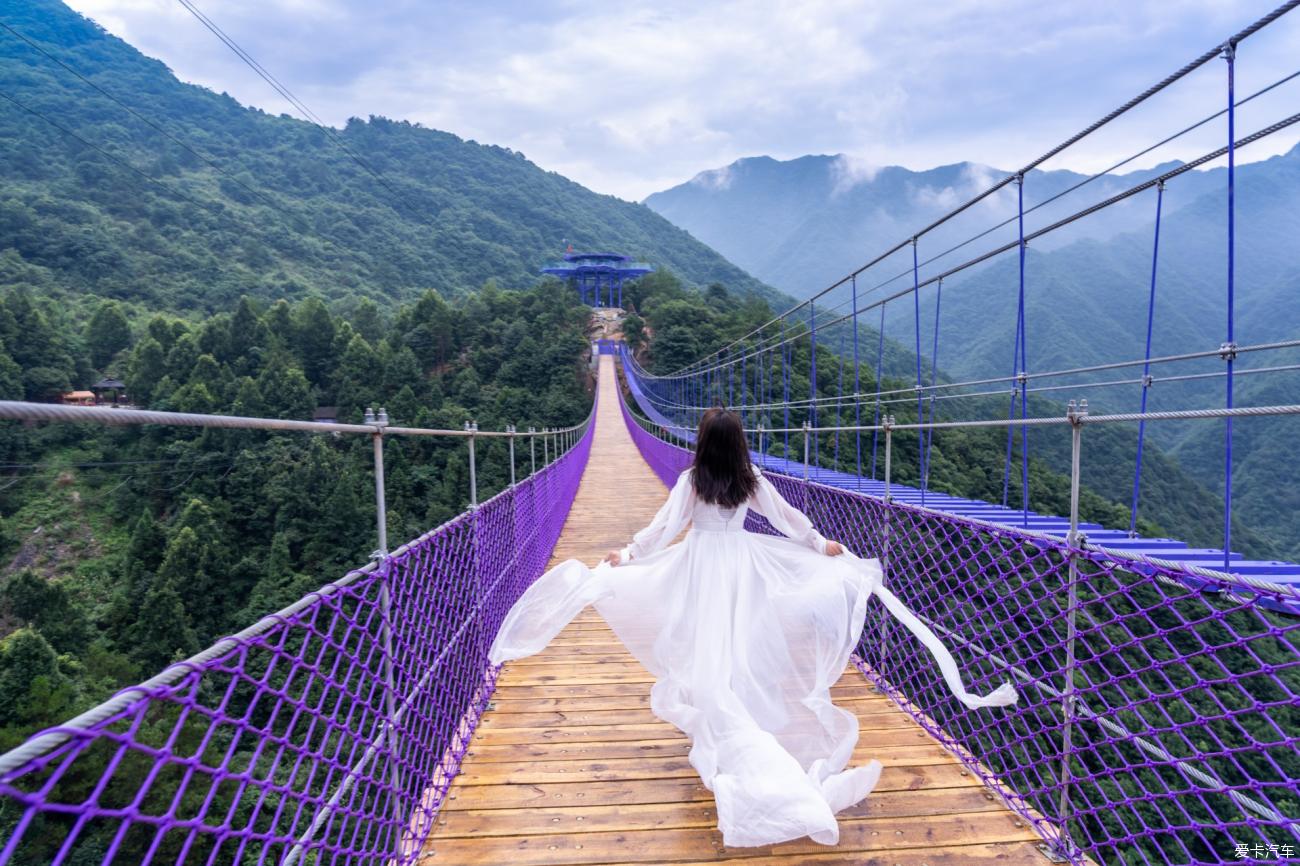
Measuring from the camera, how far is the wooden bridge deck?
4.20 ft

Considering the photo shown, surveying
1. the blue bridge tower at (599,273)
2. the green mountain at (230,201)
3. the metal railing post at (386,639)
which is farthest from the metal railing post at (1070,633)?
the blue bridge tower at (599,273)

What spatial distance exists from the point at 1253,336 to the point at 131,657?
28616 millimetres

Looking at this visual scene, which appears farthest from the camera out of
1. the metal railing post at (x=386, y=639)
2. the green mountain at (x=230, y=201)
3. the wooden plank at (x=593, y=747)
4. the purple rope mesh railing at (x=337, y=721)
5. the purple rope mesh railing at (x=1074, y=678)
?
the green mountain at (x=230, y=201)

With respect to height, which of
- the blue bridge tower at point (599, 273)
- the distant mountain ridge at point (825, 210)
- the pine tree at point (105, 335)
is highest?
the distant mountain ridge at point (825, 210)

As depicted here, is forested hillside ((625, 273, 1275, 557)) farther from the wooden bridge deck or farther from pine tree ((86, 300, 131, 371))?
pine tree ((86, 300, 131, 371))

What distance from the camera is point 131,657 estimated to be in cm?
1388

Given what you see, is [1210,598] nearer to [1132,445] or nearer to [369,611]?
[369,611]

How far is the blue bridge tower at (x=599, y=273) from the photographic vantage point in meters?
38.2

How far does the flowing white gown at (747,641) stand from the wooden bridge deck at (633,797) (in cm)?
10

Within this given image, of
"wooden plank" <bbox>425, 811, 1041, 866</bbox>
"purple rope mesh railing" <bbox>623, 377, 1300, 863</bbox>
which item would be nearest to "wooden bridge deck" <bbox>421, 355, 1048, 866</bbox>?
"wooden plank" <bbox>425, 811, 1041, 866</bbox>

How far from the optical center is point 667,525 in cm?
171

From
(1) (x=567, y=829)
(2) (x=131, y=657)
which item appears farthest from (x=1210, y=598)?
(2) (x=131, y=657)

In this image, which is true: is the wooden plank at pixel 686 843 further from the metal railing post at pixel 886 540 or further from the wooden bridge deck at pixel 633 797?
the metal railing post at pixel 886 540

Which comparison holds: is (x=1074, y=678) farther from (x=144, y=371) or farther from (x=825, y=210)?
(x=825, y=210)
